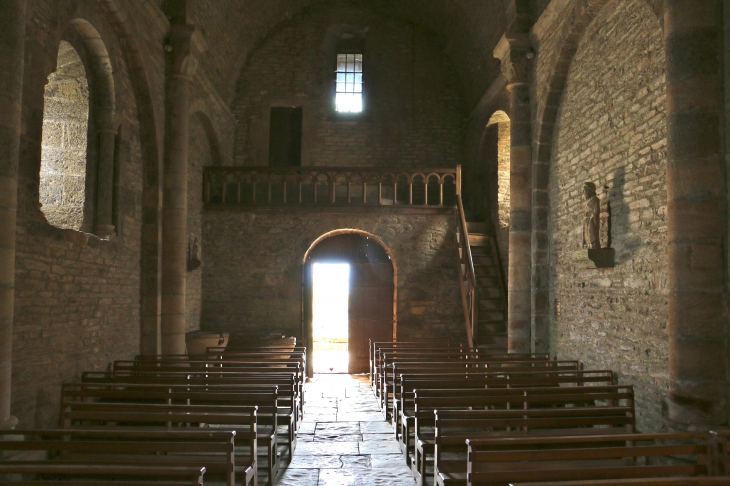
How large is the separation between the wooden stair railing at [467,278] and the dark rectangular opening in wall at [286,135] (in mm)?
5633

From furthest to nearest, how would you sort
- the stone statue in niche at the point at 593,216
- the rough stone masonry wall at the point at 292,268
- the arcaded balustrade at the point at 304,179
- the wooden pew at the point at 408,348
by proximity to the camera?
1. the arcaded balustrade at the point at 304,179
2. the rough stone masonry wall at the point at 292,268
3. the wooden pew at the point at 408,348
4. the stone statue in niche at the point at 593,216

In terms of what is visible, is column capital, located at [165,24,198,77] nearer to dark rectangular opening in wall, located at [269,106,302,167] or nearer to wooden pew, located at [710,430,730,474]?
dark rectangular opening in wall, located at [269,106,302,167]

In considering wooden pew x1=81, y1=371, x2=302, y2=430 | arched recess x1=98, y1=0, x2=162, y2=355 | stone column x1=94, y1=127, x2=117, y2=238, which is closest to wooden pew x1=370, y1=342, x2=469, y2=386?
wooden pew x1=81, y1=371, x2=302, y2=430

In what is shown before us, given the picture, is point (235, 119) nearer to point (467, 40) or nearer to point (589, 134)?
point (467, 40)

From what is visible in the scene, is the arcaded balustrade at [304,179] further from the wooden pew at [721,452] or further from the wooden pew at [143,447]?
the wooden pew at [721,452]

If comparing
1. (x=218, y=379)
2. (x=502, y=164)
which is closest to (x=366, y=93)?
(x=502, y=164)

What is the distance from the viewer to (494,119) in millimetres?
14234

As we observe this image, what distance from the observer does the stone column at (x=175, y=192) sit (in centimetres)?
1011

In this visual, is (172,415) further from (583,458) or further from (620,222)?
(620,222)

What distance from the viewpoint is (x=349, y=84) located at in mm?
17531

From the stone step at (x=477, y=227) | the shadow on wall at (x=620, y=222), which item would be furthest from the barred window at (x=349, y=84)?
the shadow on wall at (x=620, y=222)

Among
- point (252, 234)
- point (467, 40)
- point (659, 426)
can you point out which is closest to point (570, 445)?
point (659, 426)

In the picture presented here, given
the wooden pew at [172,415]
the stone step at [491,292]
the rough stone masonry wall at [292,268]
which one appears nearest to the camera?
the wooden pew at [172,415]

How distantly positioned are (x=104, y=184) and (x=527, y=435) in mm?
6456
